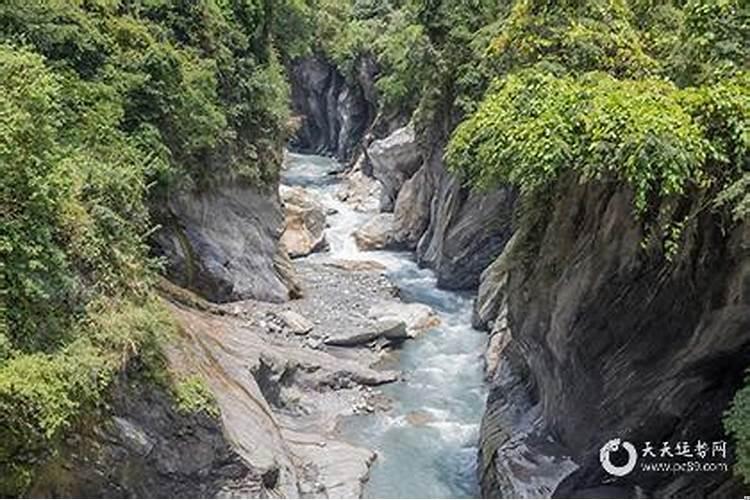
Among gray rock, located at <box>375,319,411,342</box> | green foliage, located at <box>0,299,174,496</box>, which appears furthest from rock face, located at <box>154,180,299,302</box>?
green foliage, located at <box>0,299,174,496</box>

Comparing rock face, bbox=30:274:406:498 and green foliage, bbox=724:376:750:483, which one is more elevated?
green foliage, bbox=724:376:750:483

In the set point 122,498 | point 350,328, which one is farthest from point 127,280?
point 350,328

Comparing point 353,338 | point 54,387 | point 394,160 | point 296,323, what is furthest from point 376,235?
point 54,387

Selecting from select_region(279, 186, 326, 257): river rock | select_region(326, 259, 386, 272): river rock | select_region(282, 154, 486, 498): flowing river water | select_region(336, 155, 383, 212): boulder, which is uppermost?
select_region(336, 155, 383, 212): boulder

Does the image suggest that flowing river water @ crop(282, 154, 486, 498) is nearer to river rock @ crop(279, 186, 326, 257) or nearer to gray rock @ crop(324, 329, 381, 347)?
gray rock @ crop(324, 329, 381, 347)

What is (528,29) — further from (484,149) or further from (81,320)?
(81,320)

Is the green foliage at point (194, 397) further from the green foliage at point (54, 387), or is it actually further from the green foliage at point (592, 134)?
the green foliage at point (592, 134)
